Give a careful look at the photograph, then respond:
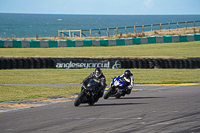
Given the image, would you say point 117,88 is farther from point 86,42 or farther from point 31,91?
point 86,42

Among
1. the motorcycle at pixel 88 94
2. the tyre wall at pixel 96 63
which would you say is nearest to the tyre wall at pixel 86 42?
the tyre wall at pixel 96 63

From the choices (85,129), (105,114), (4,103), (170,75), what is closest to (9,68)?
(170,75)

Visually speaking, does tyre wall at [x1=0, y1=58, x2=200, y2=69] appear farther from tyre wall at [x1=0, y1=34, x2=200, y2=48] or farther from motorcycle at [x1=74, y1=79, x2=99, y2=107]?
motorcycle at [x1=74, y1=79, x2=99, y2=107]

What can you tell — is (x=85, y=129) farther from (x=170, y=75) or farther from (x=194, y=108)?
(x=170, y=75)

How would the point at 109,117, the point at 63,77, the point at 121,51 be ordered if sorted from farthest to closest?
the point at 121,51
the point at 63,77
the point at 109,117

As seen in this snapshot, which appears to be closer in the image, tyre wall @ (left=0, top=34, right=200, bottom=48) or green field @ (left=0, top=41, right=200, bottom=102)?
green field @ (left=0, top=41, right=200, bottom=102)

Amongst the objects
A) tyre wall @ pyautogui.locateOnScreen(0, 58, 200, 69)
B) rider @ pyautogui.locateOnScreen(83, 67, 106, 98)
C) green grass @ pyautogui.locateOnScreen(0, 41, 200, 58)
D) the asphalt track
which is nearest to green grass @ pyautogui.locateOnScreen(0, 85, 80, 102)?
the asphalt track

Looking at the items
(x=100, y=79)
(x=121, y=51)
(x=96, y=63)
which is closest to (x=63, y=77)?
(x=96, y=63)

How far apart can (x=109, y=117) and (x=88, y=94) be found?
219cm

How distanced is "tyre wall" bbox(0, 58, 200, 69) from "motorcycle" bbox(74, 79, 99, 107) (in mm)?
14425

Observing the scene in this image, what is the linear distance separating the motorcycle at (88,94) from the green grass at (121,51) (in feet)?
63.4

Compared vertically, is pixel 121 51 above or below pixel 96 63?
above

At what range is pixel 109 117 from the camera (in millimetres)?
9516

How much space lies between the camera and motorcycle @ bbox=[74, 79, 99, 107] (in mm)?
11430
